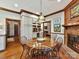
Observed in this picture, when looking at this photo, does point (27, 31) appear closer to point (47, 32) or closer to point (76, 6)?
point (47, 32)

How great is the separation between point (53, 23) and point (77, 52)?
3.65m

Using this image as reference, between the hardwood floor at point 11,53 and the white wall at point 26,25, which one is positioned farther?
the white wall at point 26,25

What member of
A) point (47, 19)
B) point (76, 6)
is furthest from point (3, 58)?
point (47, 19)

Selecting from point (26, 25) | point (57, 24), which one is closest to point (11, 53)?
point (26, 25)

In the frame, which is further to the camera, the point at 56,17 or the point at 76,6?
the point at 56,17

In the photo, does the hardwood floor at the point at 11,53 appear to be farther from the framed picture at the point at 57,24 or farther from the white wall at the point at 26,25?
the framed picture at the point at 57,24

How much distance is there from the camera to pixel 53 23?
24.1 feet

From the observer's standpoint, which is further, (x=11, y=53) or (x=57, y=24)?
(x=57, y=24)

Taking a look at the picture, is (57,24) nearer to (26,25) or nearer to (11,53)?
(26,25)

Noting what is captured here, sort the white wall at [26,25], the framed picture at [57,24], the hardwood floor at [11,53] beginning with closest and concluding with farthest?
the hardwood floor at [11,53], the white wall at [26,25], the framed picture at [57,24]

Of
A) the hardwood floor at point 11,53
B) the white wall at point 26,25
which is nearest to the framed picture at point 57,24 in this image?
the white wall at point 26,25

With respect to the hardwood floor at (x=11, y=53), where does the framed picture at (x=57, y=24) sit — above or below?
above

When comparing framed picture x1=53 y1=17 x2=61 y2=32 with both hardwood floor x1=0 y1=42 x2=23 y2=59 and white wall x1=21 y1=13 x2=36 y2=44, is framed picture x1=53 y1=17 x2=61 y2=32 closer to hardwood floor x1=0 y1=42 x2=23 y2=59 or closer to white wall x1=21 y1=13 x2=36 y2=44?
white wall x1=21 y1=13 x2=36 y2=44

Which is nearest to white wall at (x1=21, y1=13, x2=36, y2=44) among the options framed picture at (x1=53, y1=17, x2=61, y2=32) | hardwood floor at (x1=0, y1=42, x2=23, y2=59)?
hardwood floor at (x1=0, y1=42, x2=23, y2=59)
